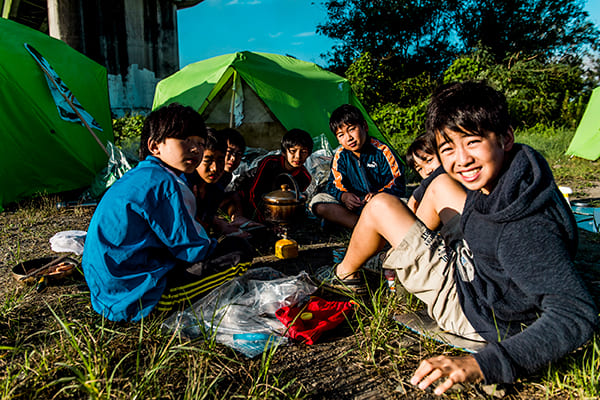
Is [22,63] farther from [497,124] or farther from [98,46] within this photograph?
[98,46]

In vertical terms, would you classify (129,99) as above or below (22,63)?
below

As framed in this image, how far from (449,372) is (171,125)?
1.53 m

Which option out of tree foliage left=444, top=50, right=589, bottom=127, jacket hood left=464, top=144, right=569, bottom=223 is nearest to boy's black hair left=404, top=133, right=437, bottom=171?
jacket hood left=464, top=144, right=569, bottom=223

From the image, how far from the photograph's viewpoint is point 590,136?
6.86m

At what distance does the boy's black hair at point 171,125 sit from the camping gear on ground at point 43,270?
938mm

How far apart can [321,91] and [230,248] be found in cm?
421

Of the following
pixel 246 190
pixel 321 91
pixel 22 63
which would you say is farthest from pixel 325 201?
pixel 22 63

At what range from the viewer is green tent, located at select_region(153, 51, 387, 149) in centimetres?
502

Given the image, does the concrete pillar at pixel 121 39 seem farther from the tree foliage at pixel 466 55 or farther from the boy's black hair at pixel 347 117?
the boy's black hair at pixel 347 117

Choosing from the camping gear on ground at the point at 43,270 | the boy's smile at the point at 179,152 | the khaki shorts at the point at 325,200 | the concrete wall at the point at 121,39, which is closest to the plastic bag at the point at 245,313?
the boy's smile at the point at 179,152

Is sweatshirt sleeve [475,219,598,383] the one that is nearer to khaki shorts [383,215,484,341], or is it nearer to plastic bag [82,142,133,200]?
khaki shorts [383,215,484,341]

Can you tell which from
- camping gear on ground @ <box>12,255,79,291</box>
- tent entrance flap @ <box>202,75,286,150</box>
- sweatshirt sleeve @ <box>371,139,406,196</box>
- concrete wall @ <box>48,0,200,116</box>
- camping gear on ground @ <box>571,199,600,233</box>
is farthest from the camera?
concrete wall @ <box>48,0,200,116</box>

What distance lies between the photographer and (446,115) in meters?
1.31

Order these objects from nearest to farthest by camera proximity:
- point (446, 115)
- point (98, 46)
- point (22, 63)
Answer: point (446, 115), point (22, 63), point (98, 46)
